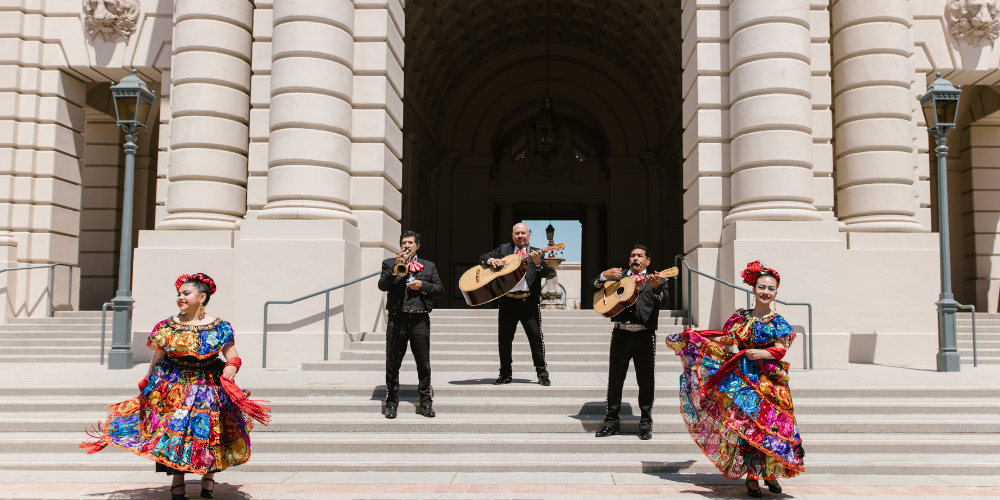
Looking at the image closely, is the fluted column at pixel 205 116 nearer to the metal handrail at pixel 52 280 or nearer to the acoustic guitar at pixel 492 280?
the metal handrail at pixel 52 280

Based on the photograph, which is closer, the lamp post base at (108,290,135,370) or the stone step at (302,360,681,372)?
the stone step at (302,360,681,372)

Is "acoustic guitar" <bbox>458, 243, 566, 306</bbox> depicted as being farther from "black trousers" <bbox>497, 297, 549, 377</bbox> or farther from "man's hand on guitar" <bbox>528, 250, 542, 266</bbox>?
"black trousers" <bbox>497, 297, 549, 377</bbox>

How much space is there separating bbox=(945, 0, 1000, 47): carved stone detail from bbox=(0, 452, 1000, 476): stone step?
33.3 ft

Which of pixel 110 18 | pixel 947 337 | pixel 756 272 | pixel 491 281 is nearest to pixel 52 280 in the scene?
pixel 110 18

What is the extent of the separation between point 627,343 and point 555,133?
12138 mm

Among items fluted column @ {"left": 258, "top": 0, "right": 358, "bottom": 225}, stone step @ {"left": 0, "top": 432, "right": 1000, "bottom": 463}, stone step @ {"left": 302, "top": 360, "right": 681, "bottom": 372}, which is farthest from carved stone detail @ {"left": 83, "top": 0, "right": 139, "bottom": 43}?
stone step @ {"left": 0, "top": 432, "right": 1000, "bottom": 463}

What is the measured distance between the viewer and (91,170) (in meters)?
18.7

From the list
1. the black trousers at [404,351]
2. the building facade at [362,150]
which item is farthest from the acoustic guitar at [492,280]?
the building facade at [362,150]

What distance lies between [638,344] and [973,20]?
11.2 m

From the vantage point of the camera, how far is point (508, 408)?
730 cm

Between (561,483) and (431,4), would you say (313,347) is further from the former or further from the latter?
(431,4)

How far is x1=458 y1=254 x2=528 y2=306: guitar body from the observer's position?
25.3 feet

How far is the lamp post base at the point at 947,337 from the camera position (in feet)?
32.8

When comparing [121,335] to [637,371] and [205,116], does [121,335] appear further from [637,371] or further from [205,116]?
[637,371]
